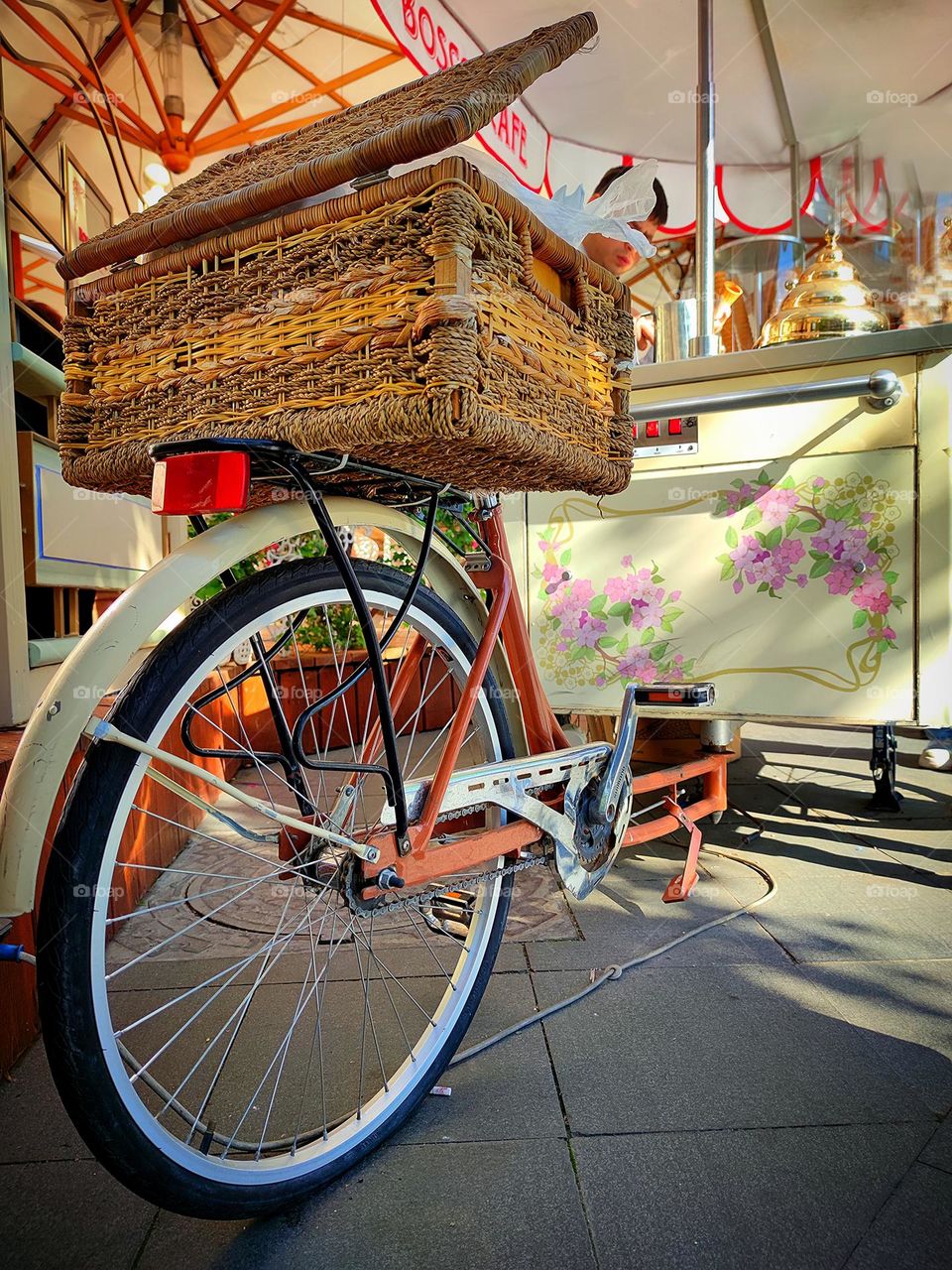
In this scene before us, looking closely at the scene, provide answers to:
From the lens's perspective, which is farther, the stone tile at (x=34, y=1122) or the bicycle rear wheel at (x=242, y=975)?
the stone tile at (x=34, y=1122)

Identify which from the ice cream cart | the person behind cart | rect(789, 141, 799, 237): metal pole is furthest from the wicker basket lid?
rect(789, 141, 799, 237): metal pole

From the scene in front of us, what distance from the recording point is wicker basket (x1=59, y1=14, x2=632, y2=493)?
930 mm

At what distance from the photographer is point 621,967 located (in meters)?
1.81

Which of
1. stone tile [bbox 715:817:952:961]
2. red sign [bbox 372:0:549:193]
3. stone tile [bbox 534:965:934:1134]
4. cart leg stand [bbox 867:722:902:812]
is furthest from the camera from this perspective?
cart leg stand [bbox 867:722:902:812]

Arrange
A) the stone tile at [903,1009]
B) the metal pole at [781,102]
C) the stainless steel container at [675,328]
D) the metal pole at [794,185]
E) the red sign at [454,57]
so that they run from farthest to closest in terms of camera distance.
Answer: the metal pole at [794,185], the metal pole at [781,102], the stainless steel container at [675,328], the red sign at [454,57], the stone tile at [903,1009]

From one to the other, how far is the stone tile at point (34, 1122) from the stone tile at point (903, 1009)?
4.47 feet

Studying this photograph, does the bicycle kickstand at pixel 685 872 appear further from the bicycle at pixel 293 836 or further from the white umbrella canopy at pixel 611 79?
the white umbrella canopy at pixel 611 79

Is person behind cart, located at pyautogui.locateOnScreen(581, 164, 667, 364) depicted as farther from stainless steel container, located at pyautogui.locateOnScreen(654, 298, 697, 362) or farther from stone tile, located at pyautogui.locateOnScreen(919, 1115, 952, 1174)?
stone tile, located at pyautogui.locateOnScreen(919, 1115, 952, 1174)

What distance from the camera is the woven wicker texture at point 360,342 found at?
929 mm

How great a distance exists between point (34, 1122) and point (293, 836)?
63cm

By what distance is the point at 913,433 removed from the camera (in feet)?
7.23

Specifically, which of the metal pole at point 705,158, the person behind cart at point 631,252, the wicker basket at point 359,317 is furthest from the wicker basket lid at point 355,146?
the metal pole at point 705,158

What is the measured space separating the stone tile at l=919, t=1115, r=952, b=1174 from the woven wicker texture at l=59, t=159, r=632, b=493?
3.73 feet

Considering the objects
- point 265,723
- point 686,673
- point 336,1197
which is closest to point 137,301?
point 336,1197
